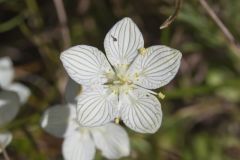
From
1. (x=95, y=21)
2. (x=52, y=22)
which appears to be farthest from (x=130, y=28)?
(x=52, y=22)

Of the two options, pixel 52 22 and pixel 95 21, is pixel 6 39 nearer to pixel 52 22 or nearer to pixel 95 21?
pixel 52 22

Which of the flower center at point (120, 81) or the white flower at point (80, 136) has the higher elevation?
the flower center at point (120, 81)

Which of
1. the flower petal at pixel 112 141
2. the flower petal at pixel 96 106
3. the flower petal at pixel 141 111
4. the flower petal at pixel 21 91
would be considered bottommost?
the flower petal at pixel 112 141

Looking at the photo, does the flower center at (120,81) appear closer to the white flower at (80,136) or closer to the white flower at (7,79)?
the white flower at (80,136)

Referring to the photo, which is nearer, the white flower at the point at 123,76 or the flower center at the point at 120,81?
the white flower at the point at 123,76

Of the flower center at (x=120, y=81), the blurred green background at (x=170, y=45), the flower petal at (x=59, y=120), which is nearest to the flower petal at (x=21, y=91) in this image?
the blurred green background at (x=170, y=45)

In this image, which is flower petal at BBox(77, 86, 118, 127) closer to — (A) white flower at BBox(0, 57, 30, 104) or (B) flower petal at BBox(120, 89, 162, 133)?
(B) flower petal at BBox(120, 89, 162, 133)
